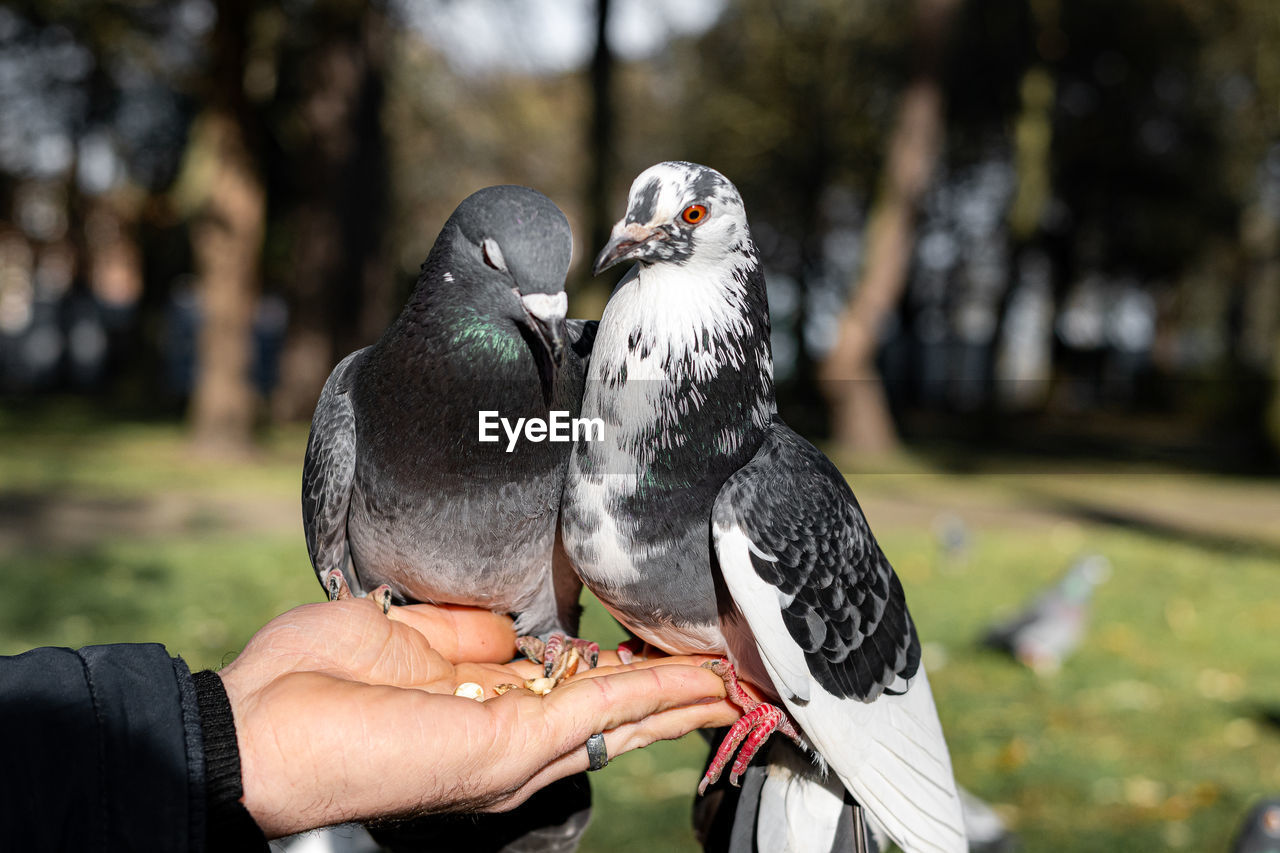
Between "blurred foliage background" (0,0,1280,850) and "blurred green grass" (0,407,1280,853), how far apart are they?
40 mm

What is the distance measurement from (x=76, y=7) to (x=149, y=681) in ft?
61.7

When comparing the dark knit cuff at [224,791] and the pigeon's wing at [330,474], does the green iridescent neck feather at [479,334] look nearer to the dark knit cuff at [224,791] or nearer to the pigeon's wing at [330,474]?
the pigeon's wing at [330,474]

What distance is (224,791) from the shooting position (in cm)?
201

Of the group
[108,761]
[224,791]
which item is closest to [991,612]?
[224,791]

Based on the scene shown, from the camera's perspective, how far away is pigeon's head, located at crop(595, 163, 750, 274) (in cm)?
212

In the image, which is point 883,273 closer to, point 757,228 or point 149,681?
point 149,681

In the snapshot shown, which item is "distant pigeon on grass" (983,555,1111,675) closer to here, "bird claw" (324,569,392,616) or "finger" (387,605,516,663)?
"finger" (387,605,516,663)

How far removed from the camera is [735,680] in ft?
7.82

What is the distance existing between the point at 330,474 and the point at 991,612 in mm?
7101

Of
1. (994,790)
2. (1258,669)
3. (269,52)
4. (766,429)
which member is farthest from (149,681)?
(269,52)

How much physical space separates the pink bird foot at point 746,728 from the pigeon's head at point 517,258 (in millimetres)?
855

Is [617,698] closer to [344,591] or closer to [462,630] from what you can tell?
[462,630]

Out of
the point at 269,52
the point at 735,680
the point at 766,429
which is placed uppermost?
the point at 269,52

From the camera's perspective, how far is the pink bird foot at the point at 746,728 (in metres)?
2.32
